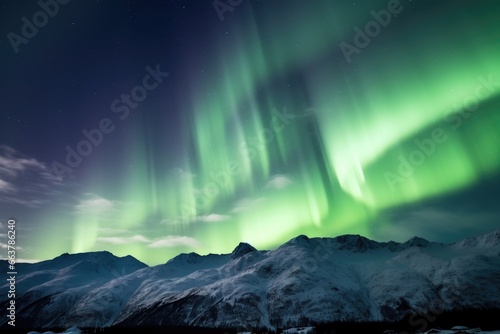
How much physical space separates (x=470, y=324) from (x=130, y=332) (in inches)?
7309

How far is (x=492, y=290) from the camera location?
18550 centimetres

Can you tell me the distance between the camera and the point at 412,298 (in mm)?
196875

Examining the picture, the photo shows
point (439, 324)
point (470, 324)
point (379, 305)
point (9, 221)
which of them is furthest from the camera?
point (379, 305)

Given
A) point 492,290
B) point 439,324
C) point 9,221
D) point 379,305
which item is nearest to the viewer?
point 9,221

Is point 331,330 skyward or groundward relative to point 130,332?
groundward

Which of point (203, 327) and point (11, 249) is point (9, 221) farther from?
point (203, 327)

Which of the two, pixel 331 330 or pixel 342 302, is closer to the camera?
pixel 331 330

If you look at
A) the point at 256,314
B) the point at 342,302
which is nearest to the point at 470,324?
the point at 342,302

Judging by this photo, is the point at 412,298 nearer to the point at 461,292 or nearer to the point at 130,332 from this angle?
the point at 461,292

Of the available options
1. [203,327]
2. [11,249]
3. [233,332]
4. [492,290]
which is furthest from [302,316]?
[11,249]

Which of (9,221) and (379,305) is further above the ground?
(9,221)

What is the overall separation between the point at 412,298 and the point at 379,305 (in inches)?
851

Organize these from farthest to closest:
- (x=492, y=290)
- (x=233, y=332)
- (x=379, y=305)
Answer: (x=379, y=305)
(x=492, y=290)
(x=233, y=332)

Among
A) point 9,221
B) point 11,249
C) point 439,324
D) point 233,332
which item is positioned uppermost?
point 9,221
